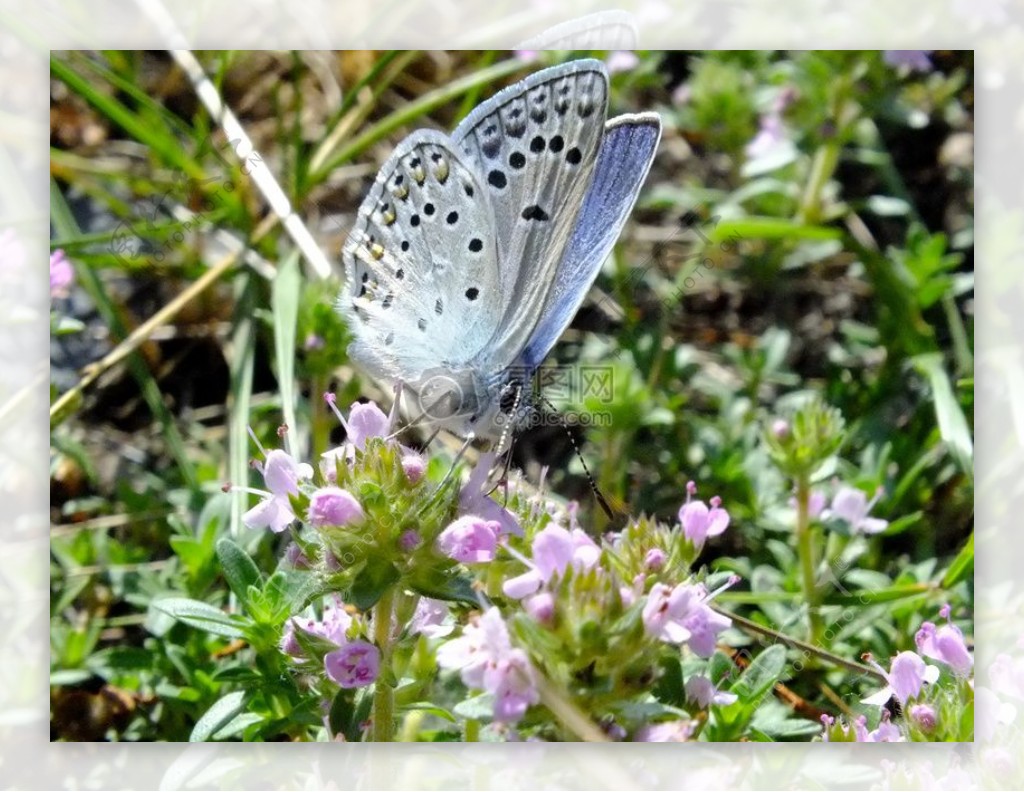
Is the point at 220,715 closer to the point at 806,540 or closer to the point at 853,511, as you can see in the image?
the point at 806,540

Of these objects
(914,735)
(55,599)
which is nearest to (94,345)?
(55,599)

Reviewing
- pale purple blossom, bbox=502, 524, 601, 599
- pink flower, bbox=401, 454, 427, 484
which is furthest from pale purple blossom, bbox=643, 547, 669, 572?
pink flower, bbox=401, 454, 427, 484

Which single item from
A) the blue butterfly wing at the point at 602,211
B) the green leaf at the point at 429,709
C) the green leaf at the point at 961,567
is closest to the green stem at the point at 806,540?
the green leaf at the point at 961,567

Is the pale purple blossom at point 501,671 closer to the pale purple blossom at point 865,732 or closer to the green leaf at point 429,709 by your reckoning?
the green leaf at point 429,709

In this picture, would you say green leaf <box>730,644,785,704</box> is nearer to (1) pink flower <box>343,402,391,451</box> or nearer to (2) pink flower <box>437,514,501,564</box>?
(2) pink flower <box>437,514,501,564</box>

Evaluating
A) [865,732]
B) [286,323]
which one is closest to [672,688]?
[865,732]

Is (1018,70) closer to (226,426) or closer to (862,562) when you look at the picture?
(862,562)
